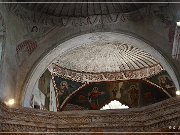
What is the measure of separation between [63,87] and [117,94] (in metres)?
2.30

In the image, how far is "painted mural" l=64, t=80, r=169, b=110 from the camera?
15766 mm

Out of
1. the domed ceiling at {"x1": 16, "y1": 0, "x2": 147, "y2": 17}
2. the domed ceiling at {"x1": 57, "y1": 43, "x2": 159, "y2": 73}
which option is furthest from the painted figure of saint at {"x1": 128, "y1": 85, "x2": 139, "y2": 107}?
the domed ceiling at {"x1": 16, "y1": 0, "x2": 147, "y2": 17}

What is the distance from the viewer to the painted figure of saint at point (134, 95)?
52.3 ft

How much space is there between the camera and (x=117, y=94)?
53.5 feet

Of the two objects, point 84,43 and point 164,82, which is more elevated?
point 84,43

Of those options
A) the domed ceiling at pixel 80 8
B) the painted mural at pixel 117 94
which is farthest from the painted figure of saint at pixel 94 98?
the domed ceiling at pixel 80 8

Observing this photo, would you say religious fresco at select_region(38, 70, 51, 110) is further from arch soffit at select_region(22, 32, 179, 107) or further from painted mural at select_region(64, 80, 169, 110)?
arch soffit at select_region(22, 32, 179, 107)

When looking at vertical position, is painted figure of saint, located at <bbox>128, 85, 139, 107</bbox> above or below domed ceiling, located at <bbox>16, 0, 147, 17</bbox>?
below

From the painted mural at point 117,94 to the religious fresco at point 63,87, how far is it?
0.27 metres

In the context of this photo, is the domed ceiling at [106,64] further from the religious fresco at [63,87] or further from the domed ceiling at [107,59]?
the religious fresco at [63,87]

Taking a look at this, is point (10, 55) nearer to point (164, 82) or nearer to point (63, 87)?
point (63, 87)

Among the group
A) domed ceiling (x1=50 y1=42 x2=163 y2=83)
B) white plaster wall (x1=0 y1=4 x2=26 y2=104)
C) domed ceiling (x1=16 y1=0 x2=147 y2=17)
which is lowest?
white plaster wall (x1=0 y1=4 x2=26 y2=104)

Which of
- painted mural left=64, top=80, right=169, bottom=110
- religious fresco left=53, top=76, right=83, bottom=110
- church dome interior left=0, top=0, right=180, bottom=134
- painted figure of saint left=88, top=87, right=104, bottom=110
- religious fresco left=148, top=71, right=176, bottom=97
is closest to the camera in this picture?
church dome interior left=0, top=0, right=180, bottom=134

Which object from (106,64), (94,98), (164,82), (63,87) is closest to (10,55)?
(106,64)
